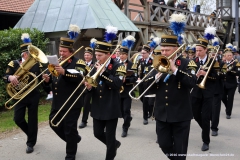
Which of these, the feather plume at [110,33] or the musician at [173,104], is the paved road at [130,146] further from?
the feather plume at [110,33]

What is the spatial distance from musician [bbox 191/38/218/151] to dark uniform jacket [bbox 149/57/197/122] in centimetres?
152

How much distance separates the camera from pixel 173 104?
4.02m

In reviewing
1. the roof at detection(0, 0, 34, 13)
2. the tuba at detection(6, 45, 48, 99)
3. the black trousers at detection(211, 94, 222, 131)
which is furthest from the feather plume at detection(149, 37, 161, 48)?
the roof at detection(0, 0, 34, 13)

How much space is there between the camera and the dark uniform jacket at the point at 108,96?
4.48 metres

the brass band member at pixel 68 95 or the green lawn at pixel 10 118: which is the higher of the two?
the brass band member at pixel 68 95

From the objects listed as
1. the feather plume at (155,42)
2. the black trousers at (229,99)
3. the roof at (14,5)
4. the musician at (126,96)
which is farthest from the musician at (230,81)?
the roof at (14,5)

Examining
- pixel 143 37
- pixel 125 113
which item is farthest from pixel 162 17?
pixel 125 113

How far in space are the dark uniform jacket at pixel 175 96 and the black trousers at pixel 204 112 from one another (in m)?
1.74

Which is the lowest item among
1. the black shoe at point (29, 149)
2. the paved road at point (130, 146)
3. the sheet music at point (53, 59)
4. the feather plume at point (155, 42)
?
the paved road at point (130, 146)

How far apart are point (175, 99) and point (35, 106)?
292 cm

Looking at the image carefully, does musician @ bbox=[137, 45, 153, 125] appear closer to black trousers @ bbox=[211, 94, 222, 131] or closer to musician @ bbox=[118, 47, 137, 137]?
musician @ bbox=[118, 47, 137, 137]

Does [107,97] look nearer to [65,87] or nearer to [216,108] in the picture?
[65,87]

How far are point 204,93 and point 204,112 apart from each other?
369mm

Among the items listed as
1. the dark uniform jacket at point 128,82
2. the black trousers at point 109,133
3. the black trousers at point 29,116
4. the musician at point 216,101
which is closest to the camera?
the black trousers at point 109,133
